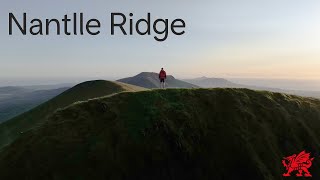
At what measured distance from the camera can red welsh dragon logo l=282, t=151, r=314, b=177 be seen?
1559 inches

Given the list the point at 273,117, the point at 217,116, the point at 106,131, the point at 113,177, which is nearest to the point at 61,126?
the point at 106,131

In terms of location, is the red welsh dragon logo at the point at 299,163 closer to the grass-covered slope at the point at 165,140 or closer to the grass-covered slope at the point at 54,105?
the grass-covered slope at the point at 165,140

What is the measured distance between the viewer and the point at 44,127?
1375 inches

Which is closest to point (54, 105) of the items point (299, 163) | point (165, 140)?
point (165, 140)

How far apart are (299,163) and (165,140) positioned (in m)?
16.8

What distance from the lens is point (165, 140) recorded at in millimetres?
35906

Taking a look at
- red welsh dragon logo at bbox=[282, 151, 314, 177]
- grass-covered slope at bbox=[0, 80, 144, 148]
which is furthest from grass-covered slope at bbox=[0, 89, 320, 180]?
grass-covered slope at bbox=[0, 80, 144, 148]

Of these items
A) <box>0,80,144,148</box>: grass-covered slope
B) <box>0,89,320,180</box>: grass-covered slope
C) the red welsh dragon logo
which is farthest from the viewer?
<box>0,80,144,148</box>: grass-covered slope

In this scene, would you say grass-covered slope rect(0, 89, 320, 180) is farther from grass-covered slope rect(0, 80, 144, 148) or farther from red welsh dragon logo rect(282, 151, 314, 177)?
grass-covered slope rect(0, 80, 144, 148)

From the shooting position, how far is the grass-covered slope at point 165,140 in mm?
32406

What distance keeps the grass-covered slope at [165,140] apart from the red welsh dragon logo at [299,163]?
0.66m

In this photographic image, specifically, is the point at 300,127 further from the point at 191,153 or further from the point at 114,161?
the point at 114,161

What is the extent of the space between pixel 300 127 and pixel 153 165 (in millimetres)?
19490

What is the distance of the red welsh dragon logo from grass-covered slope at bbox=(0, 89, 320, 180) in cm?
66
